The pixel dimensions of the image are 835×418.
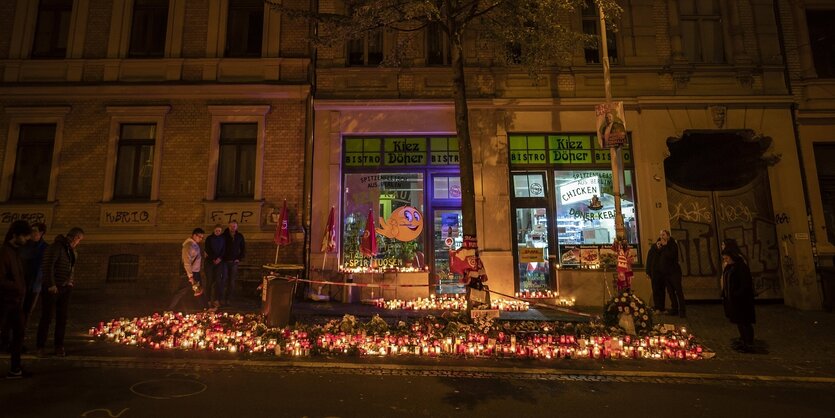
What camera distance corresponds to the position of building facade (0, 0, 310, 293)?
11.5 metres

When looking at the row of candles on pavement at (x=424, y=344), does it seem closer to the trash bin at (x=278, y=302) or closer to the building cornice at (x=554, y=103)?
the trash bin at (x=278, y=302)

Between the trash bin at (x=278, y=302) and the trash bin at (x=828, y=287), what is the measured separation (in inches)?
507

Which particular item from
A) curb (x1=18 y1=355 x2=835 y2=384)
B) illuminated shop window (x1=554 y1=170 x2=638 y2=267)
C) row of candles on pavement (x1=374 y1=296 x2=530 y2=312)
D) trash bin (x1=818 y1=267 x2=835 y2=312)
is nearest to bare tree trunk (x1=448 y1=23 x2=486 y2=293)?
curb (x1=18 y1=355 x2=835 y2=384)

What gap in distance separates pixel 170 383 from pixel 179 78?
9.76m

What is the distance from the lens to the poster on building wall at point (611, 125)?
8.09 meters

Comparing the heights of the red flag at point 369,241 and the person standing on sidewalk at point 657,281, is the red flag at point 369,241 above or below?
above

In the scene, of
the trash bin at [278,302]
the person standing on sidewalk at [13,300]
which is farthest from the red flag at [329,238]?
the person standing on sidewalk at [13,300]

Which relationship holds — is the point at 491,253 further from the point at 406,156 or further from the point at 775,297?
the point at 775,297

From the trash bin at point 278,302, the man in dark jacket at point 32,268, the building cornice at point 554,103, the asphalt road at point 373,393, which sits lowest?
the asphalt road at point 373,393

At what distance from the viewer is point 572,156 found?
1215cm

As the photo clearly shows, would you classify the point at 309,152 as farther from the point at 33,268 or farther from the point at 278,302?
the point at 33,268

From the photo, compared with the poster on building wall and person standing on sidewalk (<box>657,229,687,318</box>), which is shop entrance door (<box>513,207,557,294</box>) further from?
the poster on building wall

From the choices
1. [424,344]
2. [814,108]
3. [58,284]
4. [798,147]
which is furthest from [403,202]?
[814,108]

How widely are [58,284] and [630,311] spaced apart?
9.05m
